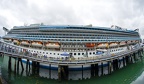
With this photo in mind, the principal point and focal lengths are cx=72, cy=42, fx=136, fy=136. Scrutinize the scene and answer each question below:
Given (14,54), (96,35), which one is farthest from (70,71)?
(96,35)

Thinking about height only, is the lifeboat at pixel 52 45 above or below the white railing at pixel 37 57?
above

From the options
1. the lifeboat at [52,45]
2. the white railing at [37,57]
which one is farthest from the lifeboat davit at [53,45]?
the white railing at [37,57]

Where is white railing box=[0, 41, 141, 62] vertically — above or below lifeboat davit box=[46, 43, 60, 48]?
below

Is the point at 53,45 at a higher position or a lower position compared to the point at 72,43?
lower

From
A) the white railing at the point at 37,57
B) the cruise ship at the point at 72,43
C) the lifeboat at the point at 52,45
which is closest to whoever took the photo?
the white railing at the point at 37,57

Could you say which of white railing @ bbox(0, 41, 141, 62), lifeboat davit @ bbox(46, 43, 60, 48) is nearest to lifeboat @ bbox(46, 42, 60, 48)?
lifeboat davit @ bbox(46, 43, 60, 48)

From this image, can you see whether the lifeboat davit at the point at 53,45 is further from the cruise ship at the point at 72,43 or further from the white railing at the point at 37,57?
the white railing at the point at 37,57

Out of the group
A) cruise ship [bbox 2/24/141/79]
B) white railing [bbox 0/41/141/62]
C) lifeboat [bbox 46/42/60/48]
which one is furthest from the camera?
lifeboat [bbox 46/42/60/48]

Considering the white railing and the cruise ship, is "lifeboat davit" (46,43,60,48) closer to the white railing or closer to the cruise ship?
the cruise ship

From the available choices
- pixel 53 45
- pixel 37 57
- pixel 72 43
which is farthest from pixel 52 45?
pixel 37 57

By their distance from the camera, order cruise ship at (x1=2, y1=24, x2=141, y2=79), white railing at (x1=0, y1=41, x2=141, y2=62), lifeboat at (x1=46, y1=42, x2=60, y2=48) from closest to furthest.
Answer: white railing at (x1=0, y1=41, x2=141, y2=62) < cruise ship at (x1=2, y1=24, x2=141, y2=79) < lifeboat at (x1=46, y1=42, x2=60, y2=48)

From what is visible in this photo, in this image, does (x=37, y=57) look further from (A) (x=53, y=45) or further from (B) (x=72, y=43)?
(B) (x=72, y=43)
